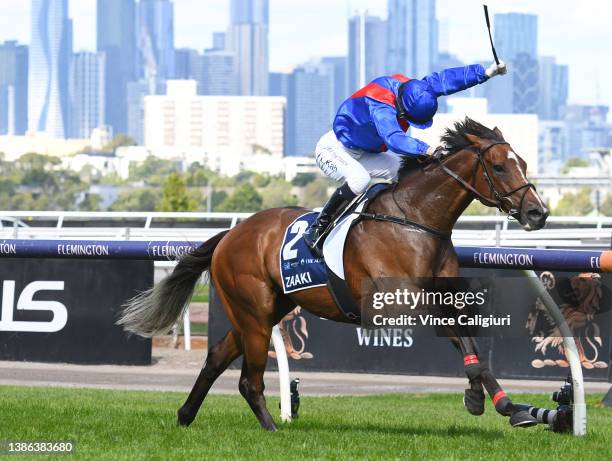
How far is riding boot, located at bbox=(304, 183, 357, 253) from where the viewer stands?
8.47 m

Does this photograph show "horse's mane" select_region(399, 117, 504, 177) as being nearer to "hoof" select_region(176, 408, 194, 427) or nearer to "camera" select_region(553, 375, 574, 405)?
"camera" select_region(553, 375, 574, 405)

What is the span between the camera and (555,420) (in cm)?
855

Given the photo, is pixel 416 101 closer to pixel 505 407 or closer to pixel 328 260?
pixel 328 260

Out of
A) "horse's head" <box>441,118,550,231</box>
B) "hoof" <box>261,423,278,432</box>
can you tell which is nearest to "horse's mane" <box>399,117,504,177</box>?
"horse's head" <box>441,118,550,231</box>

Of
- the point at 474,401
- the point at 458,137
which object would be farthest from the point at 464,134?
the point at 474,401

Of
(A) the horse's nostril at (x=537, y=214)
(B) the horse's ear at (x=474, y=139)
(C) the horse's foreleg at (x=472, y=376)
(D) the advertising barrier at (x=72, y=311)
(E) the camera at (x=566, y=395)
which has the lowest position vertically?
(D) the advertising barrier at (x=72, y=311)

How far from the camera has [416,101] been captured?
8273 millimetres

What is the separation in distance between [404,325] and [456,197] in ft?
2.68

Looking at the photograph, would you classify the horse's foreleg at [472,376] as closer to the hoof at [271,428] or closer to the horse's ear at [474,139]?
the horse's ear at [474,139]

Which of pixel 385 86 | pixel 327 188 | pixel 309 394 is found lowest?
pixel 327 188

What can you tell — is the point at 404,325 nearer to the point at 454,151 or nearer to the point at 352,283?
the point at 352,283

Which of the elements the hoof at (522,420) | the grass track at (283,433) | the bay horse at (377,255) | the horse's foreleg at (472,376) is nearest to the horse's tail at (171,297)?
the bay horse at (377,255)

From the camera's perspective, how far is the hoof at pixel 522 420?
24.7 feet

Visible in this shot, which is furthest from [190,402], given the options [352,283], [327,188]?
[327,188]
